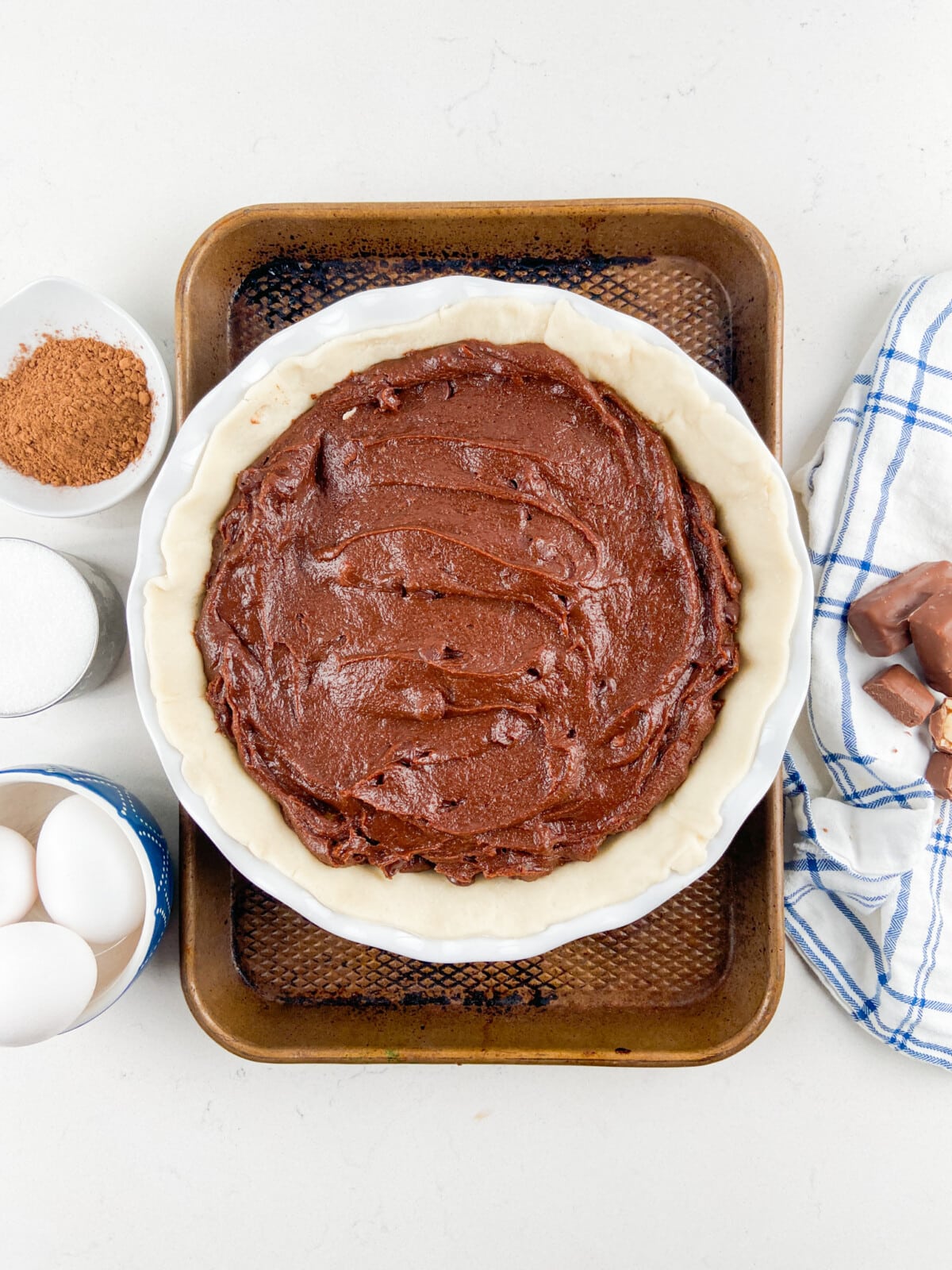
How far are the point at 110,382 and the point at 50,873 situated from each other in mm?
1126

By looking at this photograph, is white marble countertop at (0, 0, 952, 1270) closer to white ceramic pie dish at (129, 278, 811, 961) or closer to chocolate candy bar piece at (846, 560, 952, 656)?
→ chocolate candy bar piece at (846, 560, 952, 656)

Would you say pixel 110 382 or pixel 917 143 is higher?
pixel 917 143

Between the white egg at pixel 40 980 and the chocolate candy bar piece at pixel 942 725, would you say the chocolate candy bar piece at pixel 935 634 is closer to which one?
the chocolate candy bar piece at pixel 942 725

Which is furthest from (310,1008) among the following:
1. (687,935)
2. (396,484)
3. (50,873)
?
(396,484)

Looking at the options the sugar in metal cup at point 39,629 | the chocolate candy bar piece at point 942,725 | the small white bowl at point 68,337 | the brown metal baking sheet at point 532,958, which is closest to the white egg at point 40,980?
the brown metal baking sheet at point 532,958

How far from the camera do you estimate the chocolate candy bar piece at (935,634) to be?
202 cm

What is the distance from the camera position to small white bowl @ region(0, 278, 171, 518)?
6.86 ft

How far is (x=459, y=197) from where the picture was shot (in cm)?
228

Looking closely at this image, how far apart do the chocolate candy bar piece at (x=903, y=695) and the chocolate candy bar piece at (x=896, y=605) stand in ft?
0.19

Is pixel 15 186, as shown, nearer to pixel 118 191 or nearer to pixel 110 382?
pixel 118 191

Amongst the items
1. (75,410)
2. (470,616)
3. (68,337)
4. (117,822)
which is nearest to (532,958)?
(470,616)

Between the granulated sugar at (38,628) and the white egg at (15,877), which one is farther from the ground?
the granulated sugar at (38,628)

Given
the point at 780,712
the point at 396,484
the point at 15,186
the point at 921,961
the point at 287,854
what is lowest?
the point at 921,961

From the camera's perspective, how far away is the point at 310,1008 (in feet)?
7.09
